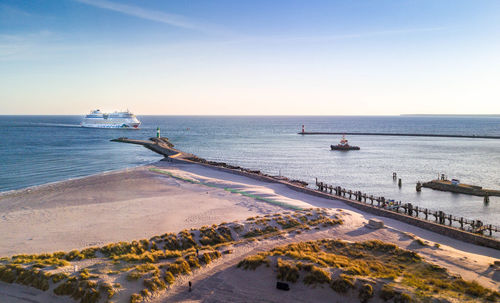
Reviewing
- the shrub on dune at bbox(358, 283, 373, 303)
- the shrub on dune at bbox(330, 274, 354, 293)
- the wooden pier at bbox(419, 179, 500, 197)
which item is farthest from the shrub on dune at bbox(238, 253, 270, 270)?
the wooden pier at bbox(419, 179, 500, 197)

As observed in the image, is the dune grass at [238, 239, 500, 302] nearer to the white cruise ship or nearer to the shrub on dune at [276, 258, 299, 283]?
the shrub on dune at [276, 258, 299, 283]

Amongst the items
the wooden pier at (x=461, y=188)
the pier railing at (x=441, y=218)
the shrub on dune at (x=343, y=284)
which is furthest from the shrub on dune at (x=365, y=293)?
the wooden pier at (x=461, y=188)

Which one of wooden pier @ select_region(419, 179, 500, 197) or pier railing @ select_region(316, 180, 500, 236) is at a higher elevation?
wooden pier @ select_region(419, 179, 500, 197)

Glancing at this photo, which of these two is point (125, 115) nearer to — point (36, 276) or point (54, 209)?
point (54, 209)

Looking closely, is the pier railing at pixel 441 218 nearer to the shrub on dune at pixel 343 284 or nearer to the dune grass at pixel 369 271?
the dune grass at pixel 369 271

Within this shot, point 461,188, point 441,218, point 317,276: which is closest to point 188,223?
point 317,276

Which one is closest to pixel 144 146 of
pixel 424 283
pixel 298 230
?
pixel 298 230

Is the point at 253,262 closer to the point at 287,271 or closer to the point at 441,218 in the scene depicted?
the point at 287,271
